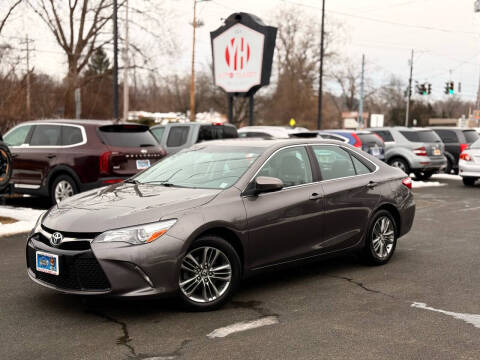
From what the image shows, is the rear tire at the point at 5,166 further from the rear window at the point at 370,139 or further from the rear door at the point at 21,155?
the rear window at the point at 370,139

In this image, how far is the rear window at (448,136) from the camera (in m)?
20.9

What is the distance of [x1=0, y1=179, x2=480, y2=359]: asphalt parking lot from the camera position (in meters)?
4.05

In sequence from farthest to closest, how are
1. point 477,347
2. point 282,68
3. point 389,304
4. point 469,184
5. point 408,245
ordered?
1. point 282,68
2. point 469,184
3. point 408,245
4. point 389,304
5. point 477,347

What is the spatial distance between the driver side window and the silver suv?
42.8ft

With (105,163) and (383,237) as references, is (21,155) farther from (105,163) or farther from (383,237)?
(383,237)

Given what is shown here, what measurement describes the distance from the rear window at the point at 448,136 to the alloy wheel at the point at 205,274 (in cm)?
1780

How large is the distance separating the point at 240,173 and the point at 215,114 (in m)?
61.6

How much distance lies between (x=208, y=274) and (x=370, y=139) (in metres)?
13.4

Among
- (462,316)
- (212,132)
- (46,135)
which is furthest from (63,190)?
(462,316)

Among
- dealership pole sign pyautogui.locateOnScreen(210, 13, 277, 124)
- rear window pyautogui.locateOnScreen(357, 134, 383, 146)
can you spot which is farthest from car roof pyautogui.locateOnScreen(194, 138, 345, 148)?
dealership pole sign pyautogui.locateOnScreen(210, 13, 277, 124)

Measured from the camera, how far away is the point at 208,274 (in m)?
4.89

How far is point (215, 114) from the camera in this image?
218 ft

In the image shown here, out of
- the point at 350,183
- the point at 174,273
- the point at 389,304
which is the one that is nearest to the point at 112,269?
the point at 174,273

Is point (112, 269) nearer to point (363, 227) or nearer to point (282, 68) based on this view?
point (363, 227)
